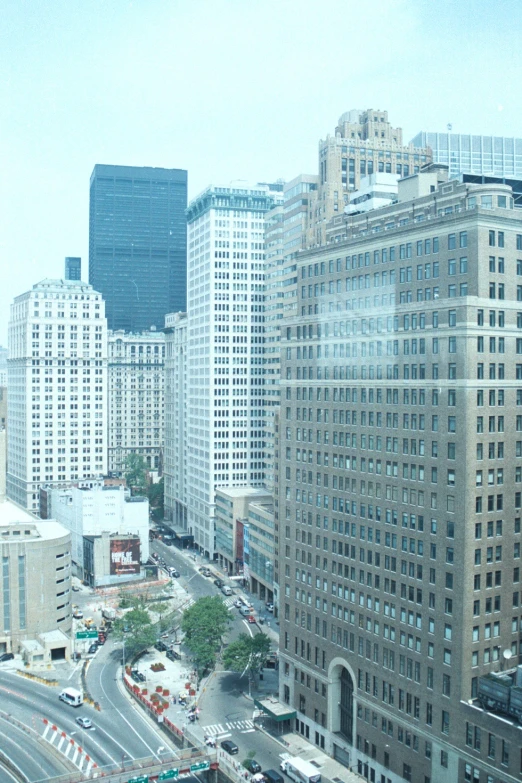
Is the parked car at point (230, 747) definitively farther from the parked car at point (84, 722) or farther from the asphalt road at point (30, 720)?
the asphalt road at point (30, 720)

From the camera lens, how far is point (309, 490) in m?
49.1

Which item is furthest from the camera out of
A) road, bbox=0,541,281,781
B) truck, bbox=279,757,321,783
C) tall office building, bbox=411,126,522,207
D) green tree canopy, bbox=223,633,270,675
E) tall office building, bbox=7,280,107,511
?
tall office building, bbox=7,280,107,511

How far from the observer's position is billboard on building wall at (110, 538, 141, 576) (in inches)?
3199

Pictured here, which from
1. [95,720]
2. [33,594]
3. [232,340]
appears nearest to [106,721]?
[95,720]

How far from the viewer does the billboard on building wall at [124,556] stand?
81250mm

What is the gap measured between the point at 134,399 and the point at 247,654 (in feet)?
321

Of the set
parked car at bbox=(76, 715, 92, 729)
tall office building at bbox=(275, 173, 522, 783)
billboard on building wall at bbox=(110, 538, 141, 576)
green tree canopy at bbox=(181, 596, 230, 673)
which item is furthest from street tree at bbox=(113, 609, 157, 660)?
billboard on building wall at bbox=(110, 538, 141, 576)

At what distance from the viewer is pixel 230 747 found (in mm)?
44750

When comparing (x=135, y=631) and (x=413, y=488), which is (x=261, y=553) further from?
(x=413, y=488)

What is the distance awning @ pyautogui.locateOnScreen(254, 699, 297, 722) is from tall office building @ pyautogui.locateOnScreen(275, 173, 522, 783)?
70 centimetres

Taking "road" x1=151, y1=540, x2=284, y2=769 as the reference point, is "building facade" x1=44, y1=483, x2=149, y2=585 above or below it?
above

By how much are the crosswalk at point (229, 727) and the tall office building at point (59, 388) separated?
6430cm

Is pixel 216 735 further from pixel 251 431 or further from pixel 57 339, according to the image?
pixel 57 339

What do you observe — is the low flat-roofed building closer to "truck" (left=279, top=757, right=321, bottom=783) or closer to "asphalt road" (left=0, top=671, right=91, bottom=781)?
"asphalt road" (left=0, top=671, right=91, bottom=781)
